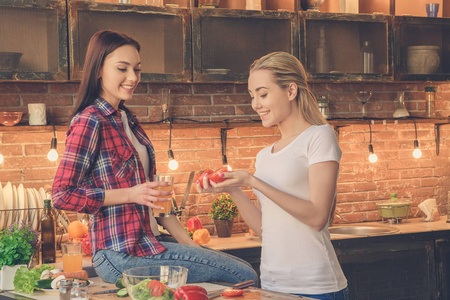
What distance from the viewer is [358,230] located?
4.56 m

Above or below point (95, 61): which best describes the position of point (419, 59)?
above

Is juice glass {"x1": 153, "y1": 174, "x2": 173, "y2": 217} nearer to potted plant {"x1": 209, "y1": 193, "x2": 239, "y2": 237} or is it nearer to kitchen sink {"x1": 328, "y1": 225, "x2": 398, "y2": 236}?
potted plant {"x1": 209, "y1": 193, "x2": 239, "y2": 237}

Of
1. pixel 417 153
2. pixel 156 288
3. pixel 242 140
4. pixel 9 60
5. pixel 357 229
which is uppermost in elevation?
pixel 9 60

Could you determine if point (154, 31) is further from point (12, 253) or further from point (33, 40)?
point (12, 253)

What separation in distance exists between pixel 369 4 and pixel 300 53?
0.75 metres

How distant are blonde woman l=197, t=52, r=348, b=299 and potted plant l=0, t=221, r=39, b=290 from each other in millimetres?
803

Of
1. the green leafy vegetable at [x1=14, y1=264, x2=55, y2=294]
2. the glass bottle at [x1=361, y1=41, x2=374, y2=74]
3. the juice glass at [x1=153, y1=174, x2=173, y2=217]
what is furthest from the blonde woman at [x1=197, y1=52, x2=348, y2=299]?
the glass bottle at [x1=361, y1=41, x2=374, y2=74]

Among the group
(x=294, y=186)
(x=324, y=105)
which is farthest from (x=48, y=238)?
(x=324, y=105)

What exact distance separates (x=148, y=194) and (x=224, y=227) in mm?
1822

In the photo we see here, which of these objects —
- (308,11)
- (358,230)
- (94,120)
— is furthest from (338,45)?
(94,120)

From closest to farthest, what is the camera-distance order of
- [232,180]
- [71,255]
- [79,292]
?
[79,292] → [232,180] → [71,255]

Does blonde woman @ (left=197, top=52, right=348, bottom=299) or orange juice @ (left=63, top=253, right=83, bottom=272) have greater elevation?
blonde woman @ (left=197, top=52, right=348, bottom=299)

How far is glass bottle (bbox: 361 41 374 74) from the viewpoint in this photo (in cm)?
441

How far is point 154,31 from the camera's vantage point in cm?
397
